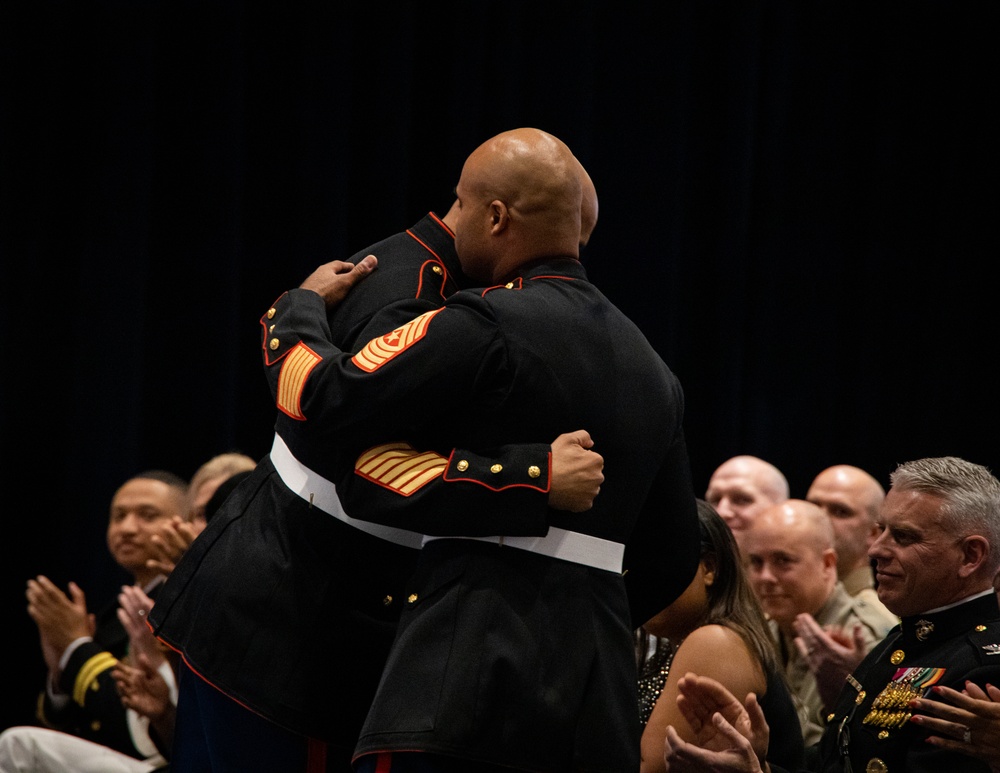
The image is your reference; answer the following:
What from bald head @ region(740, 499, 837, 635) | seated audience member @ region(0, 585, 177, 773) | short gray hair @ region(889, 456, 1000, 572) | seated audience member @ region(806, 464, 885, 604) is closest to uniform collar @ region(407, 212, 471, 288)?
short gray hair @ region(889, 456, 1000, 572)

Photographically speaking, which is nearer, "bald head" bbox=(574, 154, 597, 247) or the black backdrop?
"bald head" bbox=(574, 154, 597, 247)

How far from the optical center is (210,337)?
4.86 metres

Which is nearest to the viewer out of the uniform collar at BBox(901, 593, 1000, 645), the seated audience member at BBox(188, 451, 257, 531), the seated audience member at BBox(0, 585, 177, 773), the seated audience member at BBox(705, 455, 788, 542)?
the uniform collar at BBox(901, 593, 1000, 645)

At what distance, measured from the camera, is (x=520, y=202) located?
1816 mm

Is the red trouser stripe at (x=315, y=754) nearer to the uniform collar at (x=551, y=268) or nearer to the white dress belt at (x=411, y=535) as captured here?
the white dress belt at (x=411, y=535)

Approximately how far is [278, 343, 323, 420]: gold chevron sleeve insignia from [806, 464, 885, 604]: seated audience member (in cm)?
282

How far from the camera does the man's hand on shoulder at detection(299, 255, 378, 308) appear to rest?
6.40ft

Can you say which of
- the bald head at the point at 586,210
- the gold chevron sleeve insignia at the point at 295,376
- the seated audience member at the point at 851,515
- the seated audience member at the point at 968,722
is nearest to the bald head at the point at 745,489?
the seated audience member at the point at 851,515

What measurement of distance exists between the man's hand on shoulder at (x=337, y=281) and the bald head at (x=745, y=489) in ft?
8.77

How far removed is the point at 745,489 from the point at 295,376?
9.76 ft

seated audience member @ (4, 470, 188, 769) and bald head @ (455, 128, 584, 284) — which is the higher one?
bald head @ (455, 128, 584, 284)

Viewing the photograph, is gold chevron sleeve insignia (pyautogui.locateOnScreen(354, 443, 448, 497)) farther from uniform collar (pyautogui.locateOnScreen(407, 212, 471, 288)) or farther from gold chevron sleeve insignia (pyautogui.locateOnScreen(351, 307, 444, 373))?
uniform collar (pyautogui.locateOnScreen(407, 212, 471, 288))

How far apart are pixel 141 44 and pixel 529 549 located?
145 inches

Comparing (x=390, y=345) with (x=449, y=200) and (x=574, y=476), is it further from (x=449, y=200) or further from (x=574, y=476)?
(x=449, y=200)
